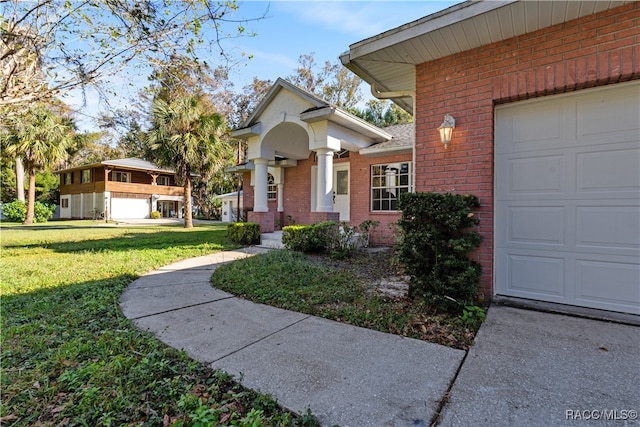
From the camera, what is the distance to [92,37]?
532 cm

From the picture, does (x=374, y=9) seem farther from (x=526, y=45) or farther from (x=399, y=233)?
(x=399, y=233)

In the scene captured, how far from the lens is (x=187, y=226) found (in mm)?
18672

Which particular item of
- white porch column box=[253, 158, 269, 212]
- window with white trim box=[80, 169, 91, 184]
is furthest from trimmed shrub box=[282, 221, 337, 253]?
window with white trim box=[80, 169, 91, 184]

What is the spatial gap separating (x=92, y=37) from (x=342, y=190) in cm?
756

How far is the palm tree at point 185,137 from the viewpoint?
15930 mm

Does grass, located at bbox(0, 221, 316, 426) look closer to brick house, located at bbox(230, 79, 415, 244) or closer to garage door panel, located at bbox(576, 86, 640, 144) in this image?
garage door panel, located at bbox(576, 86, 640, 144)

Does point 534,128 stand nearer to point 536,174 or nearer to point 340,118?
point 536,174

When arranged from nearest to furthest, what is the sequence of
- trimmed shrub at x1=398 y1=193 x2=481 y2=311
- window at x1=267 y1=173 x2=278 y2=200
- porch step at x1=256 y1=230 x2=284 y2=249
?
trimmed shrub at x1=398 y1=193 x2=481 y2=311 → porch step at x1=256 y1=230 x2=284 y2=249 → window at x1=267 y1=173 x2=278 y2=200

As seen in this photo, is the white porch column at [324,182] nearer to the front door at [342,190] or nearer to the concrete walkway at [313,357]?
the front door at [342,190]

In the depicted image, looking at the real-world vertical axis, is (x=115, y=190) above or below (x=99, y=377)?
above

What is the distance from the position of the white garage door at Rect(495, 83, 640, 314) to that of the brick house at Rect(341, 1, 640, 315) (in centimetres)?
1

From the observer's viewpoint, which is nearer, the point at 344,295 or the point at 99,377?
the point at 99,377

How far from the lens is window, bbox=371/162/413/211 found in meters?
9.41

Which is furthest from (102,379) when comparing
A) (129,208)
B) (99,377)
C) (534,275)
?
(129,208)
